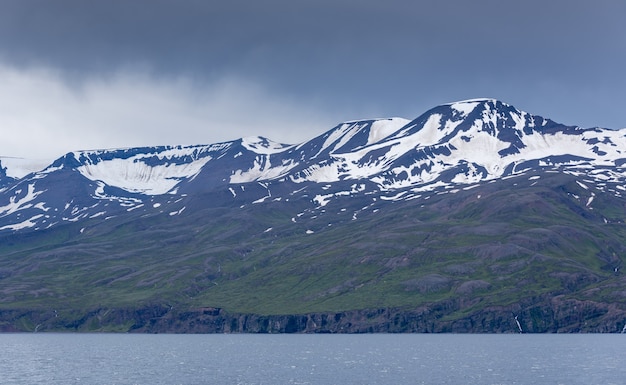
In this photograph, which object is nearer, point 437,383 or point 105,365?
point 437,383

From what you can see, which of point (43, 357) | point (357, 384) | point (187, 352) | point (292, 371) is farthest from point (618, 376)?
point (43, 357)

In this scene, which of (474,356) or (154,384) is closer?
(154,384)

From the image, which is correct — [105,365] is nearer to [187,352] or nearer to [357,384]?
[187,352]

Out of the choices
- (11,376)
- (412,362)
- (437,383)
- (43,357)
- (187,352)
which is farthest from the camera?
(187,352)

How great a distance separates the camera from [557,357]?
554 ft

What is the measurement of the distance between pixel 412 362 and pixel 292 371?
26.2 metres

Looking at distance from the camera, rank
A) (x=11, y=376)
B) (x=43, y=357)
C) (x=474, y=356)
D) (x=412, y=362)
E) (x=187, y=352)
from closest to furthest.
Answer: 1. (x=11, y=376)
2. (x=412, y=362)
3. (x=474, y=356)
4. (x=43, y=357)
5. (x=187, y=352)

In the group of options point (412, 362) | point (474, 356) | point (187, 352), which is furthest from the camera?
point (187, 352)

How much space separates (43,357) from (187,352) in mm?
31450

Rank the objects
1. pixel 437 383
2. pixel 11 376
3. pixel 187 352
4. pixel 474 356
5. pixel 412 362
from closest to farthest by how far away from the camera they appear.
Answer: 1. pixel 437 383
2. pixel 11 376
3. pixel 412 362
4. pixel 474 356
5. pixel 187 352

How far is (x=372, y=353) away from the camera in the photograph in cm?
18900

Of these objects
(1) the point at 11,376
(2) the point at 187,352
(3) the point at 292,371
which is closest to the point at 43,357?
(2) the point at 187,352

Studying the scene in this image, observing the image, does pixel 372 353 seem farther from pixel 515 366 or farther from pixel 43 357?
pixel 43 357

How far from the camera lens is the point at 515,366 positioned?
149 metres
